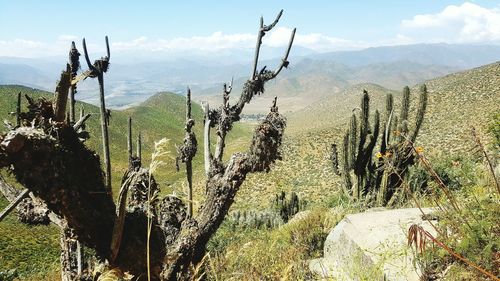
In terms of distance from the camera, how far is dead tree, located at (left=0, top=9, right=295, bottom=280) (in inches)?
128

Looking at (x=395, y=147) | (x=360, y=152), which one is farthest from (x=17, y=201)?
(x=360, y=152)

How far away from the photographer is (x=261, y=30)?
682 centimetres

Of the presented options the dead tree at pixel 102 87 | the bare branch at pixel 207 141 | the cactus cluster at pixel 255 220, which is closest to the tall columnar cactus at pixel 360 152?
the cactus cluster at pixel 255 220

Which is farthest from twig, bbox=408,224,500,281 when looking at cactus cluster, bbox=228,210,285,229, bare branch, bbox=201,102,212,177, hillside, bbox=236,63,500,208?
hillside, bbox=236,63,500,208

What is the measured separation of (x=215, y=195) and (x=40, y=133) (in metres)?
2.41

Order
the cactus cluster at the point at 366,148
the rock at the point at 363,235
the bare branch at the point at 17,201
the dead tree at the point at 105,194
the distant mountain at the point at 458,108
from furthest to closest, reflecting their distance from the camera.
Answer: the distant mountain at the point at 458,108 → the cactus cluster at the point at 366,148 → the rock at the point at 363,235 → the bare branch at the point at 17,201 → the dead tree at the point at 105,194

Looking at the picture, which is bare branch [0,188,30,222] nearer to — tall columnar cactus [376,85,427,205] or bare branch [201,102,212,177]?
bare branch [201,102,212,177]

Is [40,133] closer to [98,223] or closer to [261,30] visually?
[98,223]

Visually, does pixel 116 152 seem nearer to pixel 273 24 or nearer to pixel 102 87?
pixel 273 24

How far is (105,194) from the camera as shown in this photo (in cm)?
395

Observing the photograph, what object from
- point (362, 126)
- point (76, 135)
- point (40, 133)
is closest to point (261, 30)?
point (76, 135)

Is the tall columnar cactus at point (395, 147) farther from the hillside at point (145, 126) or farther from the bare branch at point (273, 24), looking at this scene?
the hillside at point (145, 126)

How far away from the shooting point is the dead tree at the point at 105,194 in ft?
10.7

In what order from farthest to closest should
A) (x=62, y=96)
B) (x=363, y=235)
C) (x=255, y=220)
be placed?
(x=255, y=220)
(x=363, y=235)
(x=62, y=96)
